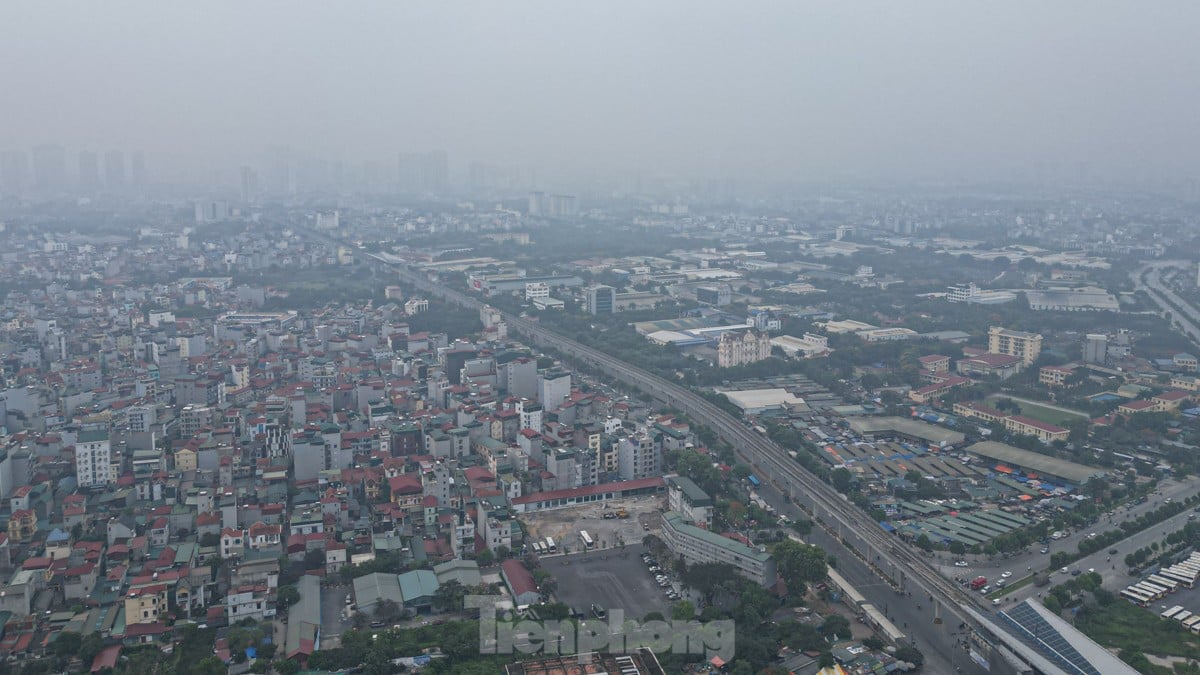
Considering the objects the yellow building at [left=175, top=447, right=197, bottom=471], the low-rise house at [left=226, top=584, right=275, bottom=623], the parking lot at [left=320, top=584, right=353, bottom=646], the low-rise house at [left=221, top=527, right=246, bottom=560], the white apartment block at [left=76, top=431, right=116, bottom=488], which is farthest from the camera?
the yellow building at [left=175, top=447, right=197, bottom=471]

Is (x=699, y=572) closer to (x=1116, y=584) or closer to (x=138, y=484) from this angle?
(x=1116, y=584)

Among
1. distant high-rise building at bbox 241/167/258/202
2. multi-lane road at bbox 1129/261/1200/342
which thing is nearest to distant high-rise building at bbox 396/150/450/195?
distant high-rise building at bbox 241/167/258/202

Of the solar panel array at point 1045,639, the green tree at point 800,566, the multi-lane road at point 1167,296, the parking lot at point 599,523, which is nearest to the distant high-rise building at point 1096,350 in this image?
the multi-lane road at point 1167,296

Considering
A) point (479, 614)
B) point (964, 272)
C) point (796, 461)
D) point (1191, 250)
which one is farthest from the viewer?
point (1191, 250)

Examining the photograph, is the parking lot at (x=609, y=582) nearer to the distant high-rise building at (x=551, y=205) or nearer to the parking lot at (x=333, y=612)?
the parking lot at (x=333, y=612)

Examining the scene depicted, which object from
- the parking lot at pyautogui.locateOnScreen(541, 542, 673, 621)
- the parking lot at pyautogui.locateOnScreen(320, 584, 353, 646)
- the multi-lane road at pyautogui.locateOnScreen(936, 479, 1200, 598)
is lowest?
the parking lot at pyautogui.locateOnScreen(320, 584, 353, 646)

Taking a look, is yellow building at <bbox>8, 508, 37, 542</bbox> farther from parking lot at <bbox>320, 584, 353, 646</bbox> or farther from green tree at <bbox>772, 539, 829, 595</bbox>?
green tree at <bbox>772, 539, 829, 595</bbox>

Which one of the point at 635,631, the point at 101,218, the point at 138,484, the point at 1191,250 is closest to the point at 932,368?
the point at 635,631

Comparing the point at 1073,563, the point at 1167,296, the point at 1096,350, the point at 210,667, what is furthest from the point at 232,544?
the point at 1167,296
